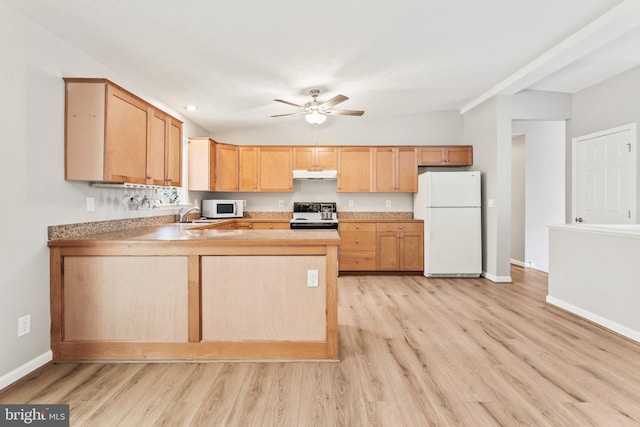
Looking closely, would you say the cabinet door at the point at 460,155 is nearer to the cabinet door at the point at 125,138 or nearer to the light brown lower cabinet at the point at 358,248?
the light brown lower cabinet at the point at 358,248

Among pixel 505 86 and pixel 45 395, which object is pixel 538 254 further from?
pixel 45 395

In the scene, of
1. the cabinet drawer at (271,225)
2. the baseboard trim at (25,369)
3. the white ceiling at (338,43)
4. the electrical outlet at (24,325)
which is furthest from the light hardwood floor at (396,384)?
the cabinet drawer at (271,225)

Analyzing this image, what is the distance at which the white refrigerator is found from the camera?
500 centimetres

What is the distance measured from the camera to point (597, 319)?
3135mm

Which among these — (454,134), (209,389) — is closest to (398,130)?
(454,134)

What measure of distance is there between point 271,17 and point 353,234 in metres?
3.52

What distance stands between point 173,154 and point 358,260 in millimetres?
3161

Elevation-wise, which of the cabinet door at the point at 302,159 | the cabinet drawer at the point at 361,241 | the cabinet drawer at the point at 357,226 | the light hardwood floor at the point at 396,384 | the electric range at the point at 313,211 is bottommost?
the light hardwood floor at the point at 396,384

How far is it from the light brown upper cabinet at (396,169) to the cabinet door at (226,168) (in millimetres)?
2366

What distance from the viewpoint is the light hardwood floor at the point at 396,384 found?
1.78 meters

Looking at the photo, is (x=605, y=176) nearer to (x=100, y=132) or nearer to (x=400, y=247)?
(x=400, y=247)

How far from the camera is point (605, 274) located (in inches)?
121

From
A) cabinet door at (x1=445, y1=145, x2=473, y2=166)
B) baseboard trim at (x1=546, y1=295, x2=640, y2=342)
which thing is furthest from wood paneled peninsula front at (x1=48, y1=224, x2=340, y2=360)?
cabinet door at (x1=445, y1=145, x2=473, y2=166)

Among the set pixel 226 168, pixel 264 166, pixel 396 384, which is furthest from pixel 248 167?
pixel 396 384
